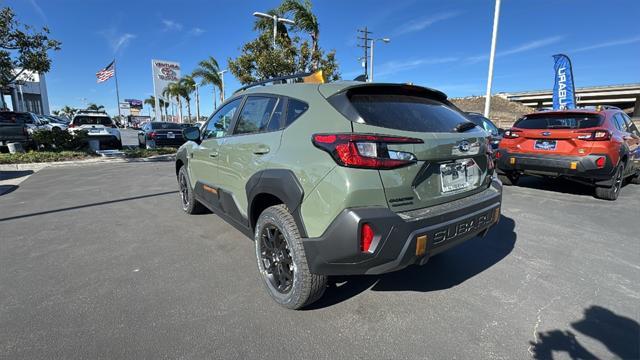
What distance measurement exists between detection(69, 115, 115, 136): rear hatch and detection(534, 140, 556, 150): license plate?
15286 millimetres

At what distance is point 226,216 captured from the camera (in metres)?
3.46

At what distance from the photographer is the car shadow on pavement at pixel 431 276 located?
9.21ft

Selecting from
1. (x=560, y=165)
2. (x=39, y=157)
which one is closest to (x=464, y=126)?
(x=560, y=165)

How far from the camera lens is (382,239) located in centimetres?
199

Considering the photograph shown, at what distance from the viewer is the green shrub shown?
12.5 m

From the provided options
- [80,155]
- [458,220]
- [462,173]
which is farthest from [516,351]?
[80,155]

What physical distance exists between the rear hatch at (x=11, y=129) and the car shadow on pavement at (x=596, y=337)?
16494mm

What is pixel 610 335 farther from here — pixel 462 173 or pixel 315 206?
pixel 315 206

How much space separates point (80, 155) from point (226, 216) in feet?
37.4

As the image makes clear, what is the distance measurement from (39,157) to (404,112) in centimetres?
1296

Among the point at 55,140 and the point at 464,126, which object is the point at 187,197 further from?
the point at 55,140

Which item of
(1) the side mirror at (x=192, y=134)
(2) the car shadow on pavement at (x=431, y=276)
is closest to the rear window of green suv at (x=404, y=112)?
(2) the car shadow on pavement at (x=431, y=276)

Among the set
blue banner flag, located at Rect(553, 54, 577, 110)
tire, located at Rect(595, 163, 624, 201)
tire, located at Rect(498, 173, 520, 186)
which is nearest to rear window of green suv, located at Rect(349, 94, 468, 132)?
tire, located at Rect(595, 163, 624, 201)

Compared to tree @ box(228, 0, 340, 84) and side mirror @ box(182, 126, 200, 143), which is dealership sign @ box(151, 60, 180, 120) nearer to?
tree @ box(228, 0, 340, 84)
